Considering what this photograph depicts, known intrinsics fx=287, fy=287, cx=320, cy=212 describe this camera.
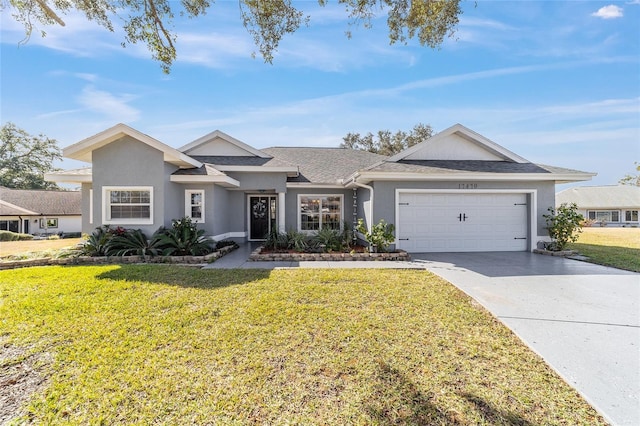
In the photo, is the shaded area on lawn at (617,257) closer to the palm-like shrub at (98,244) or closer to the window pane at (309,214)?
the window pane at (309,214)

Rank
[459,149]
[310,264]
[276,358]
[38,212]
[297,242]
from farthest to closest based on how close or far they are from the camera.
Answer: [38,212]
[459,149]
[297,242]
[310,264]
[276,358]

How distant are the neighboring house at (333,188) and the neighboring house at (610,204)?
34466 mm

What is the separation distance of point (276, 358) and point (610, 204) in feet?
161

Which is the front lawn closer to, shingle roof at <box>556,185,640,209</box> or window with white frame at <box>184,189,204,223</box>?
window with white frame at <box>184,189,204,223</box>

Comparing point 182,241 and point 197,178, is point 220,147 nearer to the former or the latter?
point 197,178

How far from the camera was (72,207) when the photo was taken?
32438mm

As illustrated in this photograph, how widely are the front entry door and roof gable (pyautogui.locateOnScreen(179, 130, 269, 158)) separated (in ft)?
7.02

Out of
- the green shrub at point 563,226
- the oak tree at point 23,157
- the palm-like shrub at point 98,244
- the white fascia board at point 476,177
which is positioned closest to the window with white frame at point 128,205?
the palm-like shrub at point 98,244

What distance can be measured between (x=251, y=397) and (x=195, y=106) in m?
14.0

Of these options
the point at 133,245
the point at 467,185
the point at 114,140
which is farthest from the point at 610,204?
the point at 114,140

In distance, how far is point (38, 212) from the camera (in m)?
30.0

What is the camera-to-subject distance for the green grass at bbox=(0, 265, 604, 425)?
107 inches

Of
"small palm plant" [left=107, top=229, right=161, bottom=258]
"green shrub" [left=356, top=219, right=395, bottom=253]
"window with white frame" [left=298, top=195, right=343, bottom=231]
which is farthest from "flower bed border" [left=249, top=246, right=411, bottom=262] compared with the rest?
"window with white frame" [left=298, top=195, right=343, bottom=231]

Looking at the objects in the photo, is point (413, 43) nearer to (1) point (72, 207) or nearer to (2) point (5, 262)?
(2) point (5, 262)
